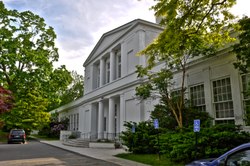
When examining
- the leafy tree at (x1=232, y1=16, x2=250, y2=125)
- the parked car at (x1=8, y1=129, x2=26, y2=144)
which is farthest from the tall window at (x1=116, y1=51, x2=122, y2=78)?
the leafy tree at (x1=232, y1=16, x2=250, y2=125)

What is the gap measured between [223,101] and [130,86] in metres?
9.93

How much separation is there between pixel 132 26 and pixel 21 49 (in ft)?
46.5

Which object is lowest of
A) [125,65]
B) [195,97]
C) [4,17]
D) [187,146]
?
[187,146]

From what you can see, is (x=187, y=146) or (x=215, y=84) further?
(x=215, y=84)

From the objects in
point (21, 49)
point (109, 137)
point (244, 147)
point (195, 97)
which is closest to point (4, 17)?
point (21, 49)

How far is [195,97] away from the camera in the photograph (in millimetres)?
14758

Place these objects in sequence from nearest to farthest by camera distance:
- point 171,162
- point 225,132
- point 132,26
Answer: point 225,132
point 171,162
point 132,26

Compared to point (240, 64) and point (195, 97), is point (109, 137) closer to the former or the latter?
point (195, 97)

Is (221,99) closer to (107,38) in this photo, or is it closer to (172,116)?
(172,116)

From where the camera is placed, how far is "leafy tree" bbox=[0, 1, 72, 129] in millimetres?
28000

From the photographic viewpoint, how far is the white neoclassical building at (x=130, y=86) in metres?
12.6

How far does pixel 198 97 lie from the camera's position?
47.6ft

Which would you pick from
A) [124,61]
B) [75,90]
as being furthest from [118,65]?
[75,90]

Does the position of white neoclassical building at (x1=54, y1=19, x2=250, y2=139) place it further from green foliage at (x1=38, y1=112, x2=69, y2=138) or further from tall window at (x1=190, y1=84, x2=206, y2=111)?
green foliage at (x1=38, y1=112, x2=69, y2=138)
